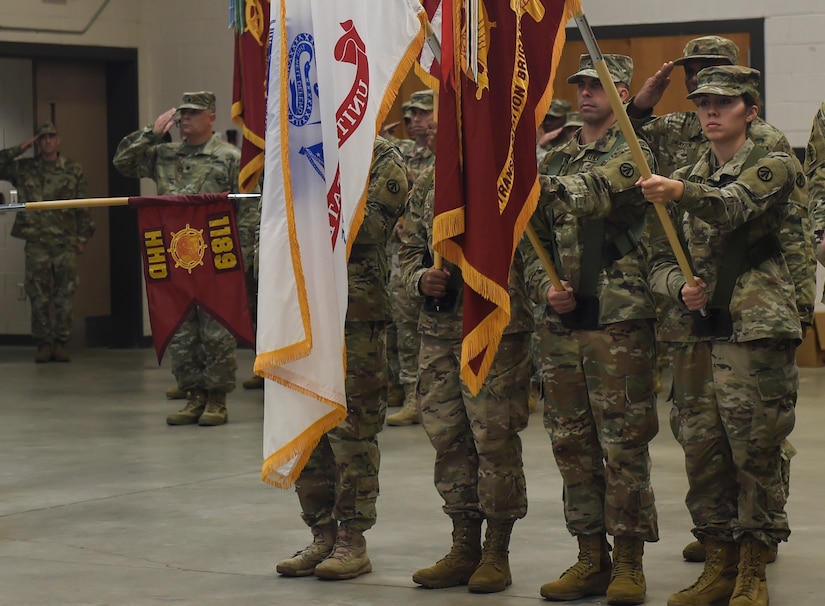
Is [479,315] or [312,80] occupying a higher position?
[312,80]

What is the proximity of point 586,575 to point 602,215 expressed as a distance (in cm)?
114

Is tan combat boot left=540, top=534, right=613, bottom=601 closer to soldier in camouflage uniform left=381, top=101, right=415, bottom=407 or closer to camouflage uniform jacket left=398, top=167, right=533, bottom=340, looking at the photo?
camouflage uniform jacket left=398, top=167, right=533, bottom=340

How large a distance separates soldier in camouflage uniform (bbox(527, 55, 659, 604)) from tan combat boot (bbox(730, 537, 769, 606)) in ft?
1.00

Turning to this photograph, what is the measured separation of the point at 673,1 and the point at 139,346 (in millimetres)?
5946

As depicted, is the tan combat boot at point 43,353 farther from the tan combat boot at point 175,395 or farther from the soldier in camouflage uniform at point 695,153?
the soldier in camouflage uniform at point 695,153

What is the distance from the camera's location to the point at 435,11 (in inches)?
186

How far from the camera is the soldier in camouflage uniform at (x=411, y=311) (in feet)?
28.4

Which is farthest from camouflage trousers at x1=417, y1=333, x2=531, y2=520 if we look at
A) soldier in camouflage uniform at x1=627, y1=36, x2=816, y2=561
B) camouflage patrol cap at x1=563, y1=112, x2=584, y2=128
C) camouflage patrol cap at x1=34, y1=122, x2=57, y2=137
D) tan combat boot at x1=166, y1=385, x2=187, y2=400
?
camouflage patrol cap at x1=34, y1=122, x2=57, y2=137

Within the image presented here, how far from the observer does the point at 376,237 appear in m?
4.99

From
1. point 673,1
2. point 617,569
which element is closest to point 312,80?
point 617,569

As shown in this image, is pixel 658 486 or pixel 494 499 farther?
pixel 658 486

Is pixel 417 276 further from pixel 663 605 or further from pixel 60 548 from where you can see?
pixel 60 548

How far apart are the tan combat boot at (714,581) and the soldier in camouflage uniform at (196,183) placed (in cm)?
471

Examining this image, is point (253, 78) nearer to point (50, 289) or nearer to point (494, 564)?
Answer: point (494, 564)
